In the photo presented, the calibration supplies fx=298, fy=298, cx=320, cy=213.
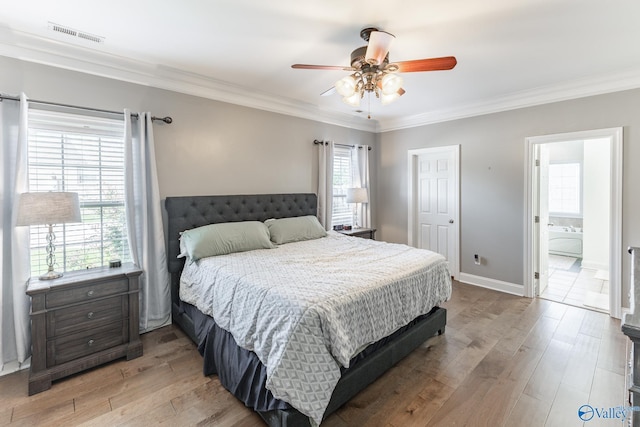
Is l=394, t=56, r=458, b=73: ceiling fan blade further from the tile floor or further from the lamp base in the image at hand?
the tile floor

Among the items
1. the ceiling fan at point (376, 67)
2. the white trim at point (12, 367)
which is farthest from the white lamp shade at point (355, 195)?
the white trim at point (12, 367)

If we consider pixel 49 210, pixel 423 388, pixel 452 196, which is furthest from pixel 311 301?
pixel 452 196

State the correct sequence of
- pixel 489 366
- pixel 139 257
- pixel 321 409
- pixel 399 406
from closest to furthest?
1. pixel 321 409
2. pixel 399 406
3. pixel 489 366
4. pixel 139 257

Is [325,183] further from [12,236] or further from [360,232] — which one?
[12,236]

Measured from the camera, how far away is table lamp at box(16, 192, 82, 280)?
84.8 inches

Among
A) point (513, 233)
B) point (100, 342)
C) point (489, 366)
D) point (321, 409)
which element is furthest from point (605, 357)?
point (100, 342)

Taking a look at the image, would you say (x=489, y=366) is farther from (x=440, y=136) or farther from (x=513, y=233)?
(x=440, y=136)

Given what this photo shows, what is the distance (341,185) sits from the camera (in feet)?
16.9

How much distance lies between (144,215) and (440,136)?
4298mm

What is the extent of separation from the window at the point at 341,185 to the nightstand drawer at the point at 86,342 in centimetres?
323

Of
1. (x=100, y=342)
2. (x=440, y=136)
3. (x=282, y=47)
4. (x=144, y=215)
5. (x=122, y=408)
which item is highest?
(x=282, y=47)

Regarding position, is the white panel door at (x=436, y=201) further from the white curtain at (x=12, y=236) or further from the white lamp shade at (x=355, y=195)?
the white curtain at (x=12, y=236)

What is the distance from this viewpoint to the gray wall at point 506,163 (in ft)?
10.8

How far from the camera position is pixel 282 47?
2676 mm
